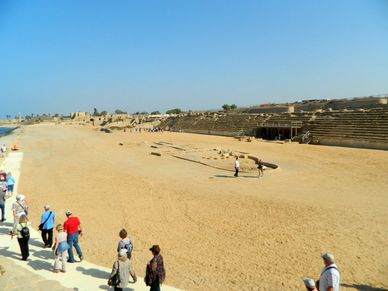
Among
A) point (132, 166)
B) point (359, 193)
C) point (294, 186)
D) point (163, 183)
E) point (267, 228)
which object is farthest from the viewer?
point (132, 166)

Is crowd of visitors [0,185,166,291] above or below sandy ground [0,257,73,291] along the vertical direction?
above

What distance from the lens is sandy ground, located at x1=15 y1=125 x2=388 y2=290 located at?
322 inches

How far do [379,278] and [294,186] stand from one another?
978cm

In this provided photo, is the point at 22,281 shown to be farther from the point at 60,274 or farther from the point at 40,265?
the point at 40,265

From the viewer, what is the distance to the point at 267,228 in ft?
36.3

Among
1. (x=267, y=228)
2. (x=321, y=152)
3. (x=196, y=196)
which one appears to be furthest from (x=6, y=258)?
(x=321, y=152)

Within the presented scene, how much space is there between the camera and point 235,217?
12367mm

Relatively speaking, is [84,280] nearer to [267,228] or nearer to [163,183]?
[267,228]

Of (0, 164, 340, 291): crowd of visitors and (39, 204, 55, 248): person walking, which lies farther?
(39, 204, 55, 248): person walking

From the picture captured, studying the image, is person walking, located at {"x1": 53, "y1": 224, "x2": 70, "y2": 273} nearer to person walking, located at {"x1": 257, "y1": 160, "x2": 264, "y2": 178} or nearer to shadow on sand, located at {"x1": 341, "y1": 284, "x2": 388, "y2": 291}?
shadow on sand, located at {"x1": 341, "y1": 284, "x2": 388, "y2": 291}

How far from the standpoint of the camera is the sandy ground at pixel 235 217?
818 centimetres

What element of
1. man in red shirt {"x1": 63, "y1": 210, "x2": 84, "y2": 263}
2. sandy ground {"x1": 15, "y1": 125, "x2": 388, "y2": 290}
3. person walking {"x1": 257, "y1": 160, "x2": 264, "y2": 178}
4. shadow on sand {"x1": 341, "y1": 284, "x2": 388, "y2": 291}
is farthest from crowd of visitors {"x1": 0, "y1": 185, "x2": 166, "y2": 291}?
person walking {"x1": 257, "y1": 160, "x2": 264, "y2": 178}

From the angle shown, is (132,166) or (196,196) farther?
(132,166)

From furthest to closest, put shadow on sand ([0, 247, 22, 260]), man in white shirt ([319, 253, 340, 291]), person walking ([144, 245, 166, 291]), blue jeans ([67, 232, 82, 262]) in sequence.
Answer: shadow on sand ([0, 247, 22, 260]) → blue jeans ([67, 232, 82, 262]) → person walking ([144, 245, 166, 291]) → man in white shirt ([319, 253, 340, 291])
